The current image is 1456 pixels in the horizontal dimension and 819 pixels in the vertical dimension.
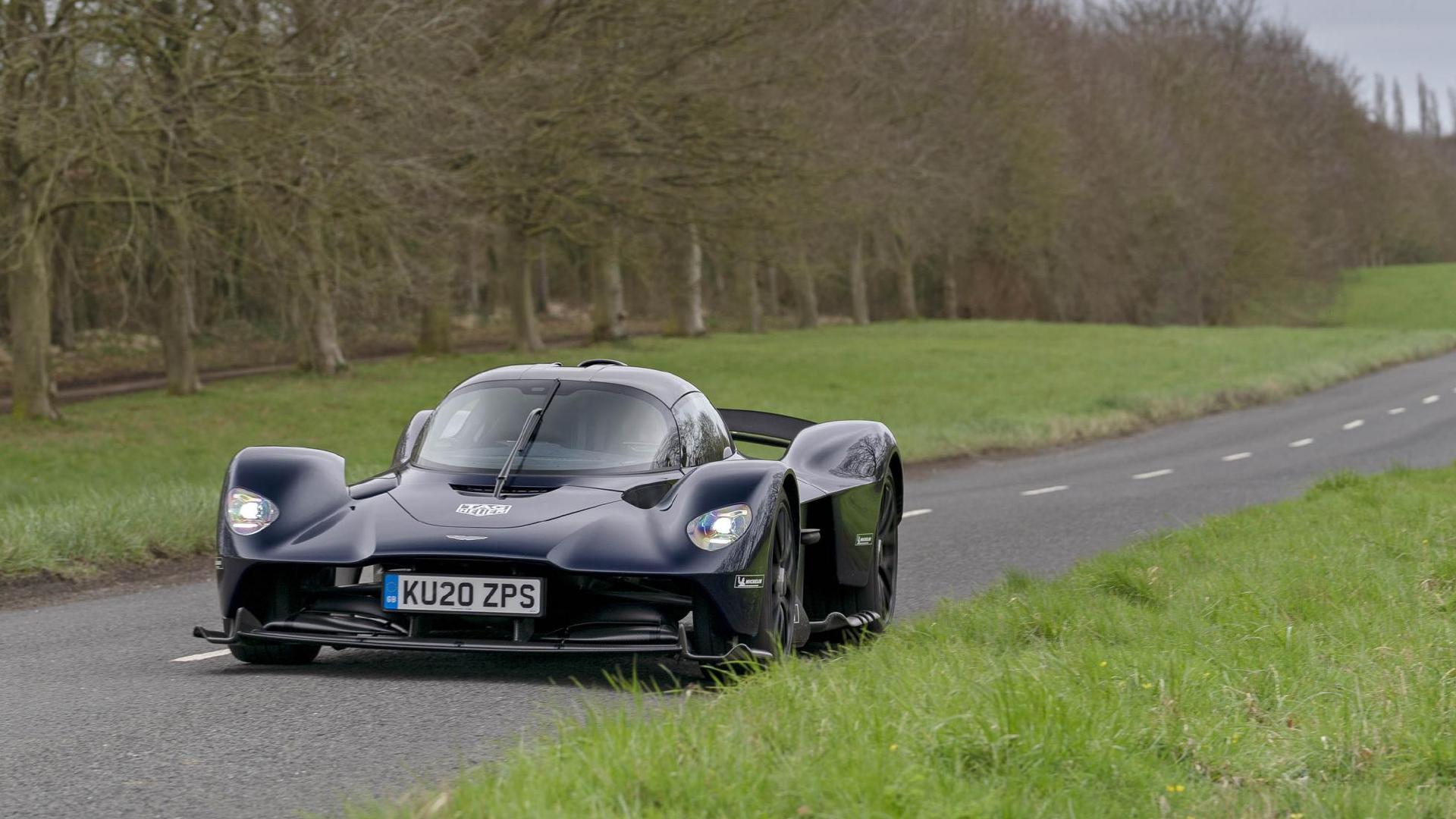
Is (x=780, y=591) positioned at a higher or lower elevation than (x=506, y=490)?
lower

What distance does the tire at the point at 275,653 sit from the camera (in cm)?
696

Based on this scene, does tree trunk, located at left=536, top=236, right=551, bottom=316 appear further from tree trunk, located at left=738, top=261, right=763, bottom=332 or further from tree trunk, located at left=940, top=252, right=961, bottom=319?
tree trunk, located at left=940, top=252, right=961, bottom=319

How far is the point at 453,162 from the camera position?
96.0 ft

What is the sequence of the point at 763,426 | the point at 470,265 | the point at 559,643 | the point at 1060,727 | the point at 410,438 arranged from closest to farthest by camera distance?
the point at 1060,727 → the point at 559,643 → the point at 410,438 → the point at 763,426 → the point at 470,265

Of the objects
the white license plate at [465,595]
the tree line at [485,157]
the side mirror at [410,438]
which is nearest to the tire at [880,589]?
the white license plate at [465,595]

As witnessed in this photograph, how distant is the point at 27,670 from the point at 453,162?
22.8 metres

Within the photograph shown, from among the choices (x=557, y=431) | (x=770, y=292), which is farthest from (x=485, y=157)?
(x=770, y=292)

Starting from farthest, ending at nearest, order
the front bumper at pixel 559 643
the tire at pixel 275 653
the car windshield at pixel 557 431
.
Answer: the car windshield at pixel 557 431, the tire at pixel 275 653, the front bumper at pixel 559 643

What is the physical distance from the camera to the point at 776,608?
695 centimetres

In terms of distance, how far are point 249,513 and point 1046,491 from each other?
11.3 metres

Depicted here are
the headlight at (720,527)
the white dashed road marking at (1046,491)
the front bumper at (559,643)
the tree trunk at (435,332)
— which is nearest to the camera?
the front bumper at (559,643)

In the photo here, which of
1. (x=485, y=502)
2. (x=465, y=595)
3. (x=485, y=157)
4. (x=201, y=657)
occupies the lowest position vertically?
(x=201, y=657)

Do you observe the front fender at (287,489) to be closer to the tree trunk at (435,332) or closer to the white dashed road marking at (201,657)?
the white dashed road marking at (201,657)

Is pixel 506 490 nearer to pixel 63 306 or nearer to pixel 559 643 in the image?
pixel 559 643
